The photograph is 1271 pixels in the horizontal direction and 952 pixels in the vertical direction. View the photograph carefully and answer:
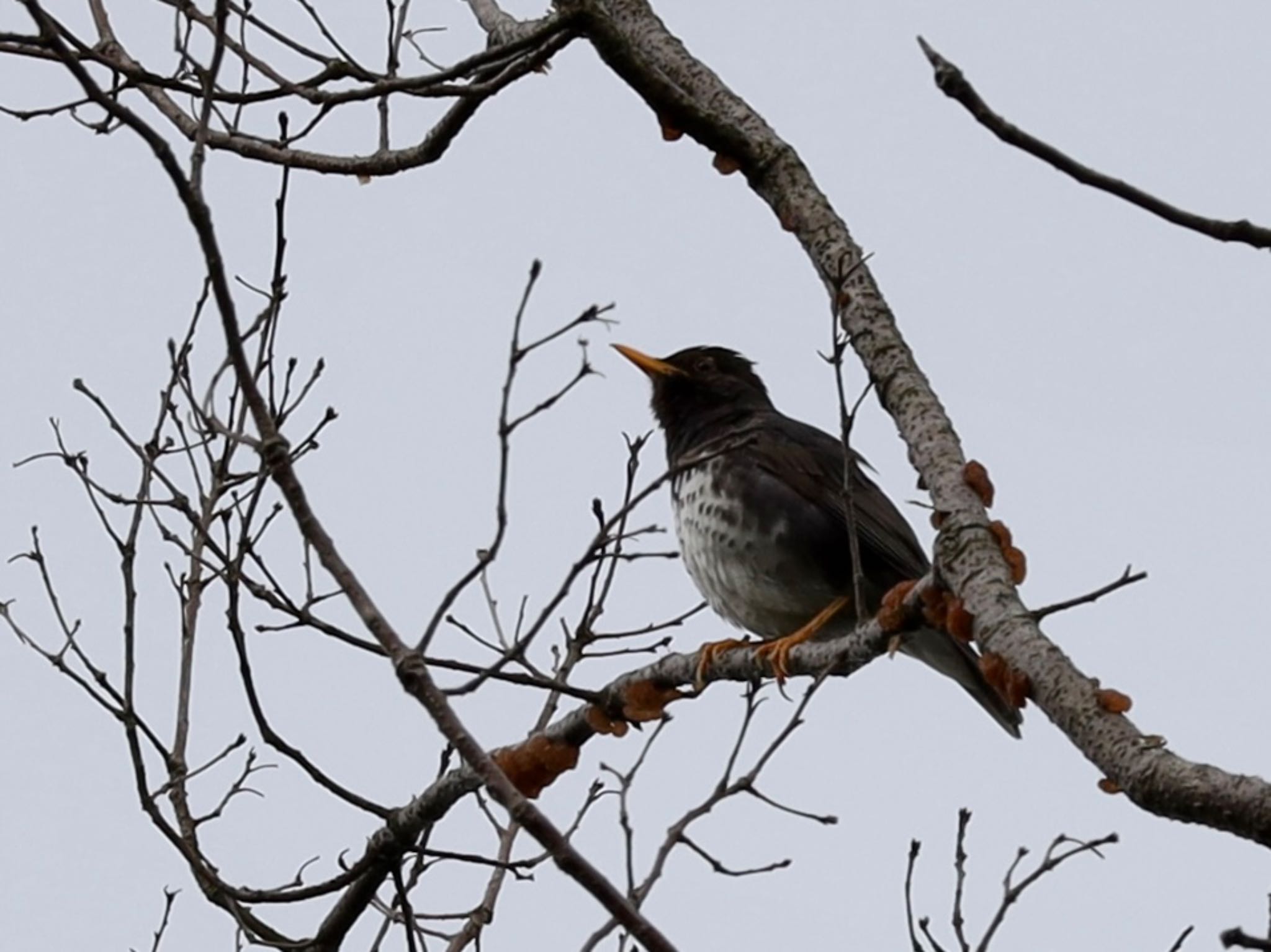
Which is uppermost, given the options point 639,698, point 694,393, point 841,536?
point 694,393

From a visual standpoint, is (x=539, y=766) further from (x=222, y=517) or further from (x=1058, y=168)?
(x=1058, y=168)

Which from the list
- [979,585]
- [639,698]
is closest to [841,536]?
[639,698]

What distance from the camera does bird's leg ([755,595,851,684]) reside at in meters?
5.33

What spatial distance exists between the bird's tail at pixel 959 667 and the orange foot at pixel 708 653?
78cm

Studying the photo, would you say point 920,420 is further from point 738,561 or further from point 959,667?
point 738,561

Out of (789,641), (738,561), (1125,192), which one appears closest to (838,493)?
(738,561)

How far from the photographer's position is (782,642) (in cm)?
590

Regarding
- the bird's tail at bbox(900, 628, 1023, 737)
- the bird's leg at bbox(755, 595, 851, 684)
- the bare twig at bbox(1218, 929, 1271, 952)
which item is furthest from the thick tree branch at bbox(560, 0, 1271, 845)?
the bird's tail at bbox(900, 628, 1023, 737)

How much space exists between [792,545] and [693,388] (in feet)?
4.87

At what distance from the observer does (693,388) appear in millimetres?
8188

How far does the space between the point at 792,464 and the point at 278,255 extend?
2.72 m

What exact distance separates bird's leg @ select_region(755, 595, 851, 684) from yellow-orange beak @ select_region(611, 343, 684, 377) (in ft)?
5.51

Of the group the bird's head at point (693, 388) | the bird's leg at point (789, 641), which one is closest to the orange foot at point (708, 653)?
the bird's leg at point (789, 641)

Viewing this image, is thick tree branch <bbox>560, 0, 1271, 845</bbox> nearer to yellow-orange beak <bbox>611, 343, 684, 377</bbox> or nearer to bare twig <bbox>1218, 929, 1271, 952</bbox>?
bare twig <bbox>1218, 929, 1271, 952</bbox>
